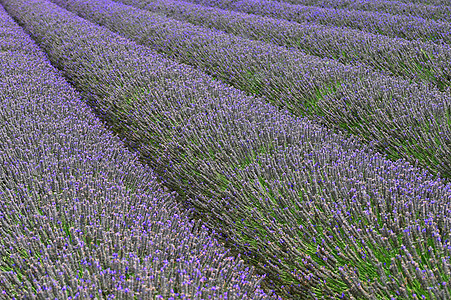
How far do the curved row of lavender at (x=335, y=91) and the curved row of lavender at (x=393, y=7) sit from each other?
11.4 feet

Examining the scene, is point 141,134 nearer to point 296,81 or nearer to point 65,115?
point 65,115

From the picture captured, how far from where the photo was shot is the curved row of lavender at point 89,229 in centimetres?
173

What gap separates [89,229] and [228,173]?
1056 millimetres

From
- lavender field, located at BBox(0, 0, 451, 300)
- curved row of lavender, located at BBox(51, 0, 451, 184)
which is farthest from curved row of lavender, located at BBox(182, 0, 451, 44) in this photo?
curved row of lavender, located at BBox(51, 0, 451, 184)

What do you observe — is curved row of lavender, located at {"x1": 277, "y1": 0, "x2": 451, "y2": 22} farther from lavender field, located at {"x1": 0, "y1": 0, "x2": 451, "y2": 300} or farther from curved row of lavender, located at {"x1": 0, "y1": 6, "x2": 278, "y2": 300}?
curved row of lavender, located at {"x1": 0, "y1": 6, "x2": 278, "y2": 300}

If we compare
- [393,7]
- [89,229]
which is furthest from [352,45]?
[89,229]

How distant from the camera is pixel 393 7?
7414 mm

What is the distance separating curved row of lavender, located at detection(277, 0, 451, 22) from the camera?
6.70 m

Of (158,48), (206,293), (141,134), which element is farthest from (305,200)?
(158,48)

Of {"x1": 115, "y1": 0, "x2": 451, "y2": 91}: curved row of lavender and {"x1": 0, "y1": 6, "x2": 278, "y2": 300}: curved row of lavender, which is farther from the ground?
{"x1": 115, "y1": 0, "x2": 451, "y2": 91}: curved row of lavender

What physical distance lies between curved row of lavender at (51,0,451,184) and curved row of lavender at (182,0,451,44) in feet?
6.52

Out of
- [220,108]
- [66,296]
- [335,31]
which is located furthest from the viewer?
[335,31]

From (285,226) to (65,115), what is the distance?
2.30m

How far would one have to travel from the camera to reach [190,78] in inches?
164
